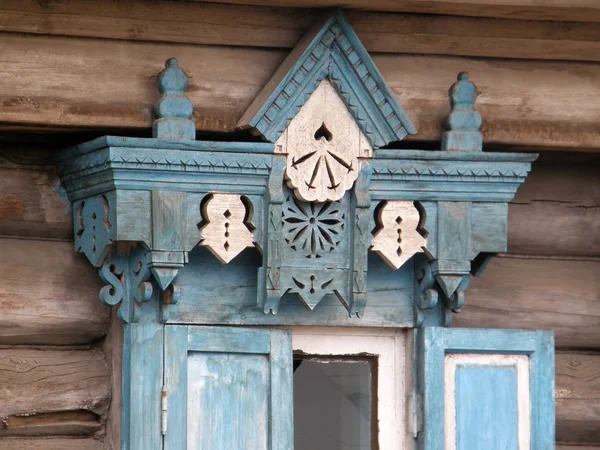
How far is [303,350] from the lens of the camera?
12.8 ft

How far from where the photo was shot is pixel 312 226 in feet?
12.3

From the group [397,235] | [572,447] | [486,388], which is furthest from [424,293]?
[572,447]

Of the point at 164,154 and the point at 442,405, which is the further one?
the point at 442,405

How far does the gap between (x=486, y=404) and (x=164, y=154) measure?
1131 millimetres

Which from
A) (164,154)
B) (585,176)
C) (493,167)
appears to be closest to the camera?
(164,154)

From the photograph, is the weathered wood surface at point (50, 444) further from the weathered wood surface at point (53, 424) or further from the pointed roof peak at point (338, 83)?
the pointed roof peak at point (338, 83)

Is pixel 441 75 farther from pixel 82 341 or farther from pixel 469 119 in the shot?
pixel 82 341

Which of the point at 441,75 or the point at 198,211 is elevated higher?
the point at 441,75

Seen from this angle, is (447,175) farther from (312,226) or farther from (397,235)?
(312,226)

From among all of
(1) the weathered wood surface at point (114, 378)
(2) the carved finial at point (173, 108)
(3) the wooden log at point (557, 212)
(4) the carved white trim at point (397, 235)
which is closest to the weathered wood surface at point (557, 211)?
(3) the wooden log at point (557, 212)

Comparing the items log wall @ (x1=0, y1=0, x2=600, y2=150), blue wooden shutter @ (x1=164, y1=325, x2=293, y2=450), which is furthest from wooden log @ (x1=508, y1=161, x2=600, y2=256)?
blue wooden shutter @ (x1=164, y1=325, x2=293, y2=450)

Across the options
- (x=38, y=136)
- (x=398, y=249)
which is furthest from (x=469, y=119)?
(x=38, y=136)

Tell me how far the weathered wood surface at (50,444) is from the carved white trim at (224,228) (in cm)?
64

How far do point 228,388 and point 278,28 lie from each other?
3.17 ft
